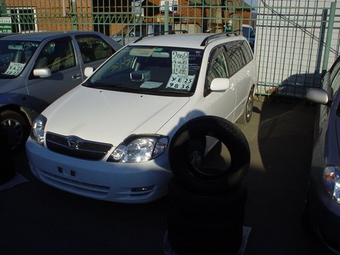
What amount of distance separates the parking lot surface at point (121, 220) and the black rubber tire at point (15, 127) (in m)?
0.27

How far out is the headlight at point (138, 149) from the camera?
331 centimetres

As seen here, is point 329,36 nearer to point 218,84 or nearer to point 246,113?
point 246,113

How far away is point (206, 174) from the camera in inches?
117

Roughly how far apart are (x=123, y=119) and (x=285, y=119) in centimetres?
424

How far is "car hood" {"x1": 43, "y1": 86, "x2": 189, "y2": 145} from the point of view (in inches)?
136

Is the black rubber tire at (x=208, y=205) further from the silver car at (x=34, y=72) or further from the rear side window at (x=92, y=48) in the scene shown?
the rear side window at (x=92, y=48)

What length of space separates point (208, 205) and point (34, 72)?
3.57 m

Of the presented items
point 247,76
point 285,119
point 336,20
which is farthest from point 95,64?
point 336,20

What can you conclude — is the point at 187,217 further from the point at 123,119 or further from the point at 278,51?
the point at 278,51

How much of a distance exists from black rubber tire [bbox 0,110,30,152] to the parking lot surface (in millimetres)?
269

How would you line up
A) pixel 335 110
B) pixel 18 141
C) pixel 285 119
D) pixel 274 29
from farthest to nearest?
pixel 274 29, pixel 285 119, pixel 18 141, pixel 335 110

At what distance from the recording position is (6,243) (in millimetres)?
3180

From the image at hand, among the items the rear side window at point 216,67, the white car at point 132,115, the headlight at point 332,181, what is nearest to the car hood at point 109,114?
the white car at point 132,115

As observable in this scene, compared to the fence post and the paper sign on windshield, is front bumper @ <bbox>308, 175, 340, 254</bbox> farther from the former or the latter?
the fence post
